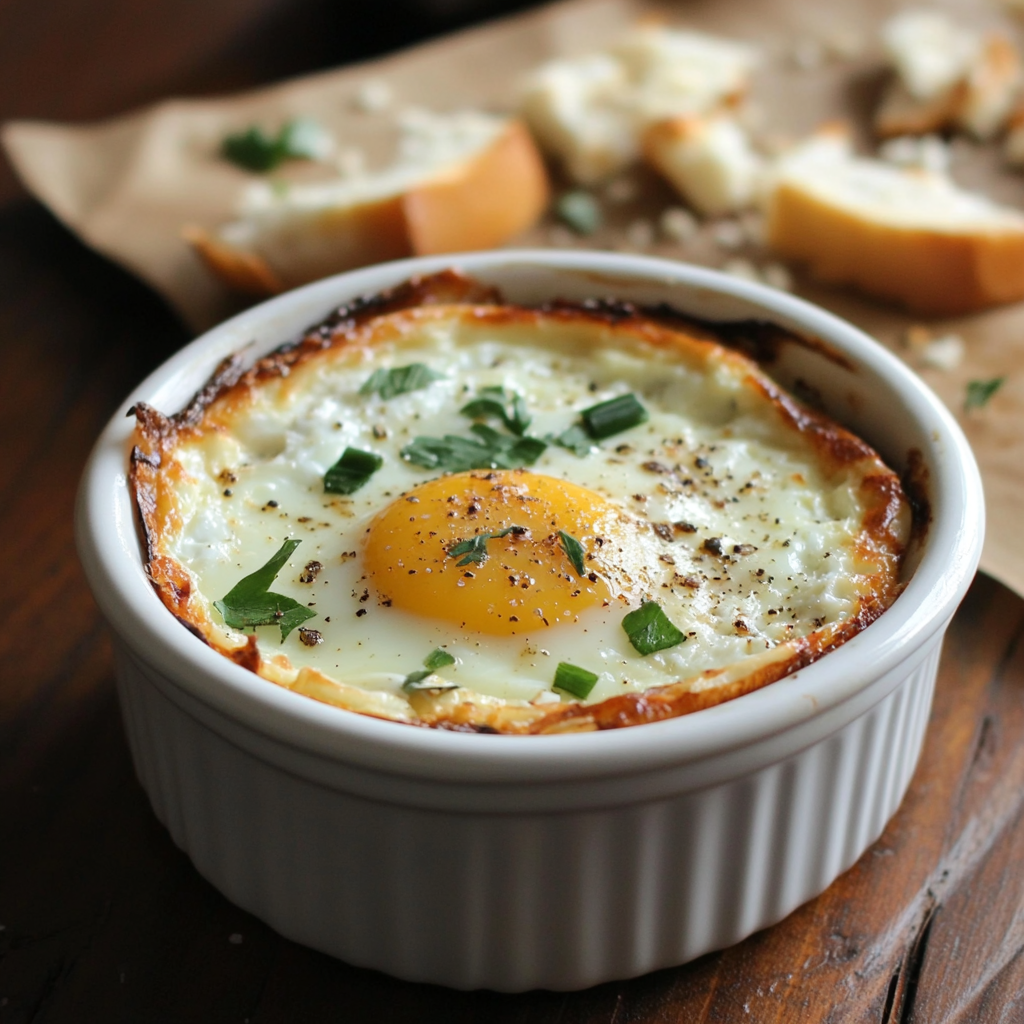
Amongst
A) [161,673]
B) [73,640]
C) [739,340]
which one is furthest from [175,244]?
[161,673]

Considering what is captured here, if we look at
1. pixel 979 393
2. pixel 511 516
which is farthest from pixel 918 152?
pixel 511 516

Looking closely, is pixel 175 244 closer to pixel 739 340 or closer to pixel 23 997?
pixel 739 340

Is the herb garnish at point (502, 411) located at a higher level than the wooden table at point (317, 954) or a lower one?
higher

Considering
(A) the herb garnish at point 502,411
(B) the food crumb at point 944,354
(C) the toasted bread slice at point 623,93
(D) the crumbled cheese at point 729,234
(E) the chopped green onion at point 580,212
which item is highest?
(A) the herb garnish at point 502,411

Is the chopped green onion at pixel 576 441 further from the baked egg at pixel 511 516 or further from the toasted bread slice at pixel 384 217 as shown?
the toasted bread slice at pixel 384 217

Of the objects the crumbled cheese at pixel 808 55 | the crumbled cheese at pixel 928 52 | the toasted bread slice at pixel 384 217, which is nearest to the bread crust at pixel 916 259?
the toasted bread slice at pixel 384 217

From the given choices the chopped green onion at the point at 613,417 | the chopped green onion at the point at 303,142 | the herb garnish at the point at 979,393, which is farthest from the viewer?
the chopped green onion at the point at 303,142

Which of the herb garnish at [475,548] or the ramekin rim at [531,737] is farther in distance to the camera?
the herb garnish at [475,548]

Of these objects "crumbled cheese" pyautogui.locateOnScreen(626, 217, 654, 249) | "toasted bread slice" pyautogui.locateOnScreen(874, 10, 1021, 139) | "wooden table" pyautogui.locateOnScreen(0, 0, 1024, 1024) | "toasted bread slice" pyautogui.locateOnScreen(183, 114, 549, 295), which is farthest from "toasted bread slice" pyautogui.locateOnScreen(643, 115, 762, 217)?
"wooden table" pyautogui.locateOnScreen(0, 0, 1024, 1024)

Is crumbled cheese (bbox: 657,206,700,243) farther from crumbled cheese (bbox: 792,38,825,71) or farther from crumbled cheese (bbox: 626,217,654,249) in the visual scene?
crumbled cheese (bbox: 792,38,825,71)
